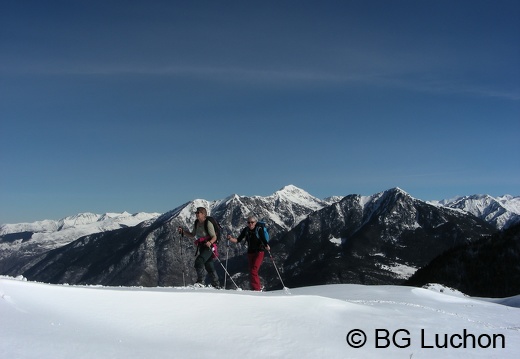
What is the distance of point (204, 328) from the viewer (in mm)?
7473

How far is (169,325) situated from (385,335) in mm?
3962

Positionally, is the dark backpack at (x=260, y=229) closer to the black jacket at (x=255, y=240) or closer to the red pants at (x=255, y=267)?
the black jacket at (x=255, y=240)

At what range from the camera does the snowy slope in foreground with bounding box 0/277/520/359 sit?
6.18 metres

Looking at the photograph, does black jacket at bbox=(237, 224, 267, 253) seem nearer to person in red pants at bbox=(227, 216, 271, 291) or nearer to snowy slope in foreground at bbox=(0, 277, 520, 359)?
person in red pants at bbox=(227, 216, 271, 291)

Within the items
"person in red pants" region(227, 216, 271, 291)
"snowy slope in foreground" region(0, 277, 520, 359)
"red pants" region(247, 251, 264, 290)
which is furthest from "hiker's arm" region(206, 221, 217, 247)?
"snowy slope in foreground" region(0, 277, 520, 359)

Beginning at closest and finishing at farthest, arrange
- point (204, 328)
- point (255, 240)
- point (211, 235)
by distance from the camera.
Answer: point (204, 328), point (211, 235), point (255, 240)

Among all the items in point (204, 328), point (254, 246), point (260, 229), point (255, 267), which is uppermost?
point (260, 229)

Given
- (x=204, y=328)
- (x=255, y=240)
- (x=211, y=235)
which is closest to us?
(x=204, y=328)

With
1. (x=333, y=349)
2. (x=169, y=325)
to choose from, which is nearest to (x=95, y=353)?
(x=169, y=325)

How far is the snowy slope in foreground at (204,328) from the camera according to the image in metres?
6.18

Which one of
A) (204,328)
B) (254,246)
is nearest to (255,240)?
(254,246)

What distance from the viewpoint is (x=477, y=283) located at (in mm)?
116688

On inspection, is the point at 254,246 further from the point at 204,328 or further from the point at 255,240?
the point at 204,328

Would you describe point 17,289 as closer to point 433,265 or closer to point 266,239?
point 266,239
